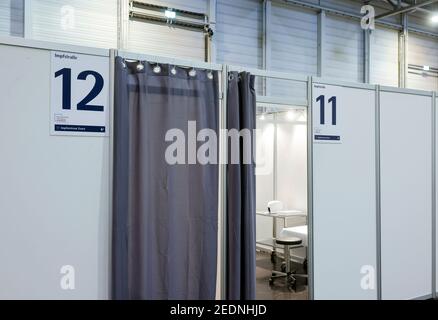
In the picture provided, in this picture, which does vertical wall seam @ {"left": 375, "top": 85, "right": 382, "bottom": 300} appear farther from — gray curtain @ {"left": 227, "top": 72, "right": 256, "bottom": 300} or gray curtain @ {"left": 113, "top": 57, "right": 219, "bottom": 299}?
gray curtain @ {"left": 113, "top": 57, "right": 219, "bottom": 299}

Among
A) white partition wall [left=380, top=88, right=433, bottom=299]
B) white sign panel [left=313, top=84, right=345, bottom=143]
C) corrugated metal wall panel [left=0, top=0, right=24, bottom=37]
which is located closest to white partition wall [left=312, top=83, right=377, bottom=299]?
white sign panel [left=313, top=84, right=345, bottom=143]

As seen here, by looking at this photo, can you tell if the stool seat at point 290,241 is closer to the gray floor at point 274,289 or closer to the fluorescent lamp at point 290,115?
the gray floor at point 274,289

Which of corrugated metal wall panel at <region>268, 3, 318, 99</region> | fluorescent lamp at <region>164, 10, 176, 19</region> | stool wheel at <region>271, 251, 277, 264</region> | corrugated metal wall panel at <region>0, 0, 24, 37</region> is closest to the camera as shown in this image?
corrugated metal wall panel at <region>0, 0, 24, 37</region>

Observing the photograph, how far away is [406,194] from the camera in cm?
384

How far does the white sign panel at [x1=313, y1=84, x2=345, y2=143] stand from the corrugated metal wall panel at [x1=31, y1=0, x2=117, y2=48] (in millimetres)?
2720

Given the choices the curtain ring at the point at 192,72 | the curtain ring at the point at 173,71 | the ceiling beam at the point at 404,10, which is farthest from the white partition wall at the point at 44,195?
the ceiling beam at the point at 404,10

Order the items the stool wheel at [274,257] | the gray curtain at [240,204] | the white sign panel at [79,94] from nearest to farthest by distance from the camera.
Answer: the white sign panel at [79,94]
the gray curtain at [240,204]
the stool wheel at [274,257]

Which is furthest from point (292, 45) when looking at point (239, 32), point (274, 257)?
point (274, 257)

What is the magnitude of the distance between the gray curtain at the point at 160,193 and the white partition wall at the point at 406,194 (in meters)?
1.81

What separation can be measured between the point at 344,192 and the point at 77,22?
11.5 feet

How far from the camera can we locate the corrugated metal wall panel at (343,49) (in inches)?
255

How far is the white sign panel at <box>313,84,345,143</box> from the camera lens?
130 inches

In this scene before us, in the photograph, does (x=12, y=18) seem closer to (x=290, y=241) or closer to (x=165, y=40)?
(x=165, y=40)
